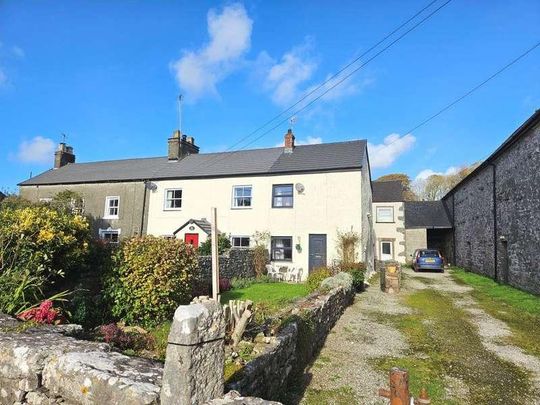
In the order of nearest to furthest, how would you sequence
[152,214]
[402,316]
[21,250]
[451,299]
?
[21,250]
[402,316]
[451,299]
[152,214]

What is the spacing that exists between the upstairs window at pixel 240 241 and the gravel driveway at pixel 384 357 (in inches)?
379

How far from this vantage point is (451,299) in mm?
12789

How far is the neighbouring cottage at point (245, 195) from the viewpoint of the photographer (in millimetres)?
18719

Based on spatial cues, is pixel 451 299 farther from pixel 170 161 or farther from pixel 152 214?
pixel 170 161

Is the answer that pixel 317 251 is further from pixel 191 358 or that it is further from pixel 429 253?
pixel 191 358

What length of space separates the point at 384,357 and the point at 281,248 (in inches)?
497

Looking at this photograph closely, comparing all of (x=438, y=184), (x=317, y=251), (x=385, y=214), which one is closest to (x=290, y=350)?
(x=317, y=251)

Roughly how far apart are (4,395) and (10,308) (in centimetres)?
280

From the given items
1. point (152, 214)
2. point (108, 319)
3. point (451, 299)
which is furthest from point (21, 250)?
point (152, 214)

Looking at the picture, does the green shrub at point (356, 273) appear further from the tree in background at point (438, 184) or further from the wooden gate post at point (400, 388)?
the tree in background at point (438, 184)

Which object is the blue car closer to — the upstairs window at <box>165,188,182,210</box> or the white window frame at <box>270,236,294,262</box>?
the white window frame at <box>270,236,294,262</box>

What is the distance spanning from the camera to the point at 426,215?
30812 mm

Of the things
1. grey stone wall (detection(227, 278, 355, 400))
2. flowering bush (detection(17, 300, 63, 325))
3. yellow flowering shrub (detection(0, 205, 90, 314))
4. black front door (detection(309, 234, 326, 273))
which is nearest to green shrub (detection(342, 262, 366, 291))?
black front door (detection(309, 234, 326, 273))

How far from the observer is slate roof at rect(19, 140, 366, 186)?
65.1ft
